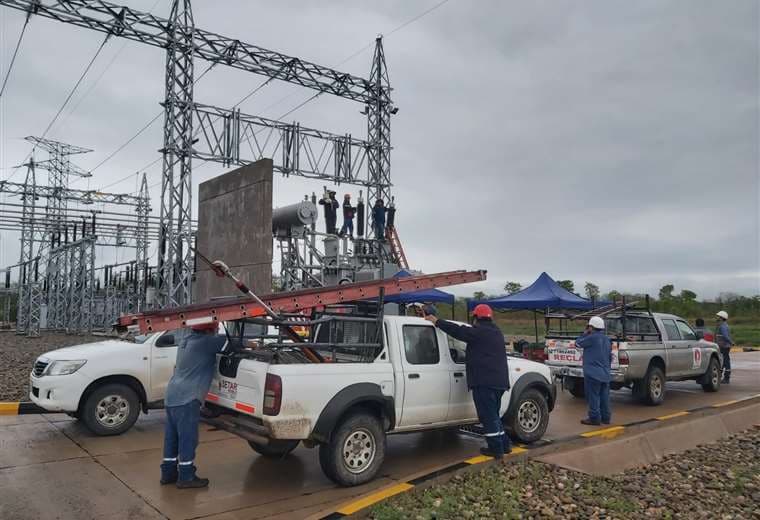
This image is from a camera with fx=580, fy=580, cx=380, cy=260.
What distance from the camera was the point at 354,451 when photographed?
588cm

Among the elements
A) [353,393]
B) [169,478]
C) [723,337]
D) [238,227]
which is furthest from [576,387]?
[169,478]

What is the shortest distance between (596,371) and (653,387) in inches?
110

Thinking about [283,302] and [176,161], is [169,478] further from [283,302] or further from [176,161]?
[176,161]

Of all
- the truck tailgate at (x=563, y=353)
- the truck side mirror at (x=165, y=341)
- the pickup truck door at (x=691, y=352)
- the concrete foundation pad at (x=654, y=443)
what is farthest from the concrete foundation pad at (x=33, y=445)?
the pickup truck door at (x=691, y=352)

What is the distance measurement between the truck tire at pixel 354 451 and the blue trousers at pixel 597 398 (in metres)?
4.45

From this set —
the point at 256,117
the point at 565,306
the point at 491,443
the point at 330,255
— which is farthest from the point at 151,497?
the point at 256,117

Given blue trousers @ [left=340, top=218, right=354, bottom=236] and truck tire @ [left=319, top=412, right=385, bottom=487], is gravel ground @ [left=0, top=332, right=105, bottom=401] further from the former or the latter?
blue trousers @ [left=340, top=218, right=354, bottom=236]

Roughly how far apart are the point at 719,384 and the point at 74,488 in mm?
13274

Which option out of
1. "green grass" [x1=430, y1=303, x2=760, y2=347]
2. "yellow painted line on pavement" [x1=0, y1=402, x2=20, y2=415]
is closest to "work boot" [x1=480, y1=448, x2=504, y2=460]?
"yellow painted line on pavement" [x1=0, y1=402, x2=20, y2=415]

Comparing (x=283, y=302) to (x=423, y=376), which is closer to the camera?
(x=283, y=302)

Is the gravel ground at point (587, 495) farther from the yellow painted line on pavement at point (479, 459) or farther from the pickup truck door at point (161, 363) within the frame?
the pickup truck door at point (161, 363)

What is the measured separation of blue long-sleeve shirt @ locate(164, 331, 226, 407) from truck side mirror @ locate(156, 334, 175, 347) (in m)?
2.85

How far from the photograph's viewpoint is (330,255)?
19547 mm

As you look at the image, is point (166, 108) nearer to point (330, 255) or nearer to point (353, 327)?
point (330, 255)
